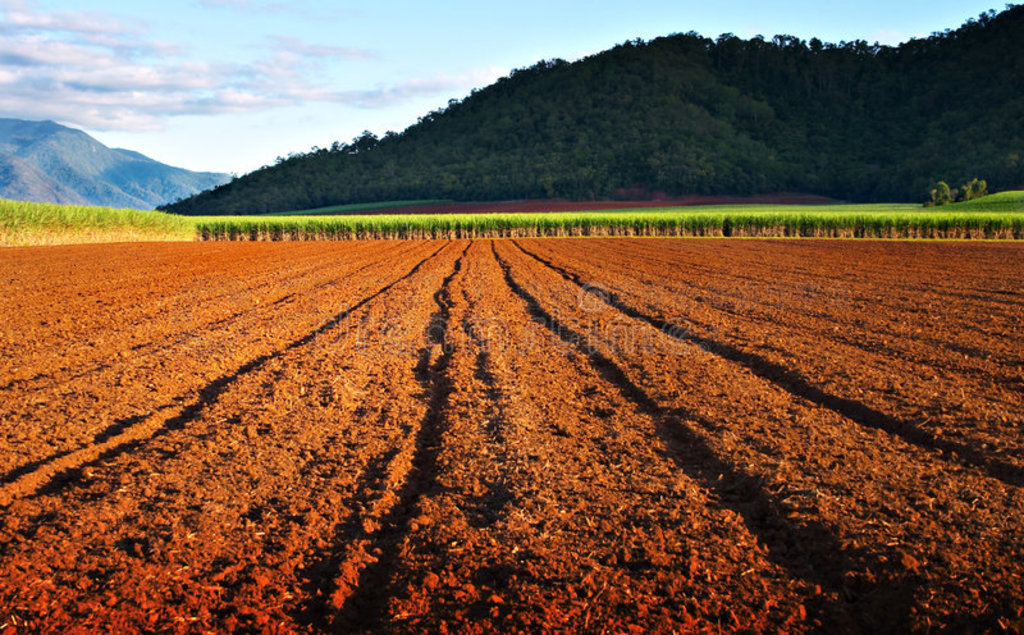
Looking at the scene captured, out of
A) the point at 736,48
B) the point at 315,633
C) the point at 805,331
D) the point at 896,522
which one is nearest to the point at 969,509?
the point at 896,522

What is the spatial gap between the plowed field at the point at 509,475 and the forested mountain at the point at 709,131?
94589mm

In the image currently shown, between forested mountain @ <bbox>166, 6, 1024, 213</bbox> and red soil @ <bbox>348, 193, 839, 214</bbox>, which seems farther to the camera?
forested mountain @ <bbox>166, 6, 1024, 213</bbox>

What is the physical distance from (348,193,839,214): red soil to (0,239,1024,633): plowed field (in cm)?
8334

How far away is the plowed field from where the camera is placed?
341cm

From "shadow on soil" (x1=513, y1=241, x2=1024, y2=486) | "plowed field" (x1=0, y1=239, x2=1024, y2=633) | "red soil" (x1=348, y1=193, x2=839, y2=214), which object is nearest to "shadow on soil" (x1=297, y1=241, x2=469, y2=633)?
"plowed field" (x1=0, y1=239, x2=1024, y2=633)

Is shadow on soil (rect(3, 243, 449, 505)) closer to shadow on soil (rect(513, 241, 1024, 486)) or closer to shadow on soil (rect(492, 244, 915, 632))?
shadow on soil (rect(492, 244, 915, 632))

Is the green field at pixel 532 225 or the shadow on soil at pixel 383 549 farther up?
the green field at pixel 532 225

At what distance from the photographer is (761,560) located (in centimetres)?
379

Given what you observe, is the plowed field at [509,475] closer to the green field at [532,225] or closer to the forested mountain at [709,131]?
the green field at [532,225]

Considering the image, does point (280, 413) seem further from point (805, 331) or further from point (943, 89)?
point (943, 89)

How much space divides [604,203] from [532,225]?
45.3 metres

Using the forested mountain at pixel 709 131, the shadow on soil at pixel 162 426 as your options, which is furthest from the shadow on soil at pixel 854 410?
the forested mountain at pixel 709 131

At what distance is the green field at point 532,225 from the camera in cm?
3578

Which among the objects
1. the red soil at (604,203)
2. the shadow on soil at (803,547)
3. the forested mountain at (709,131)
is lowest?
the shadow on soil at (803,547)
